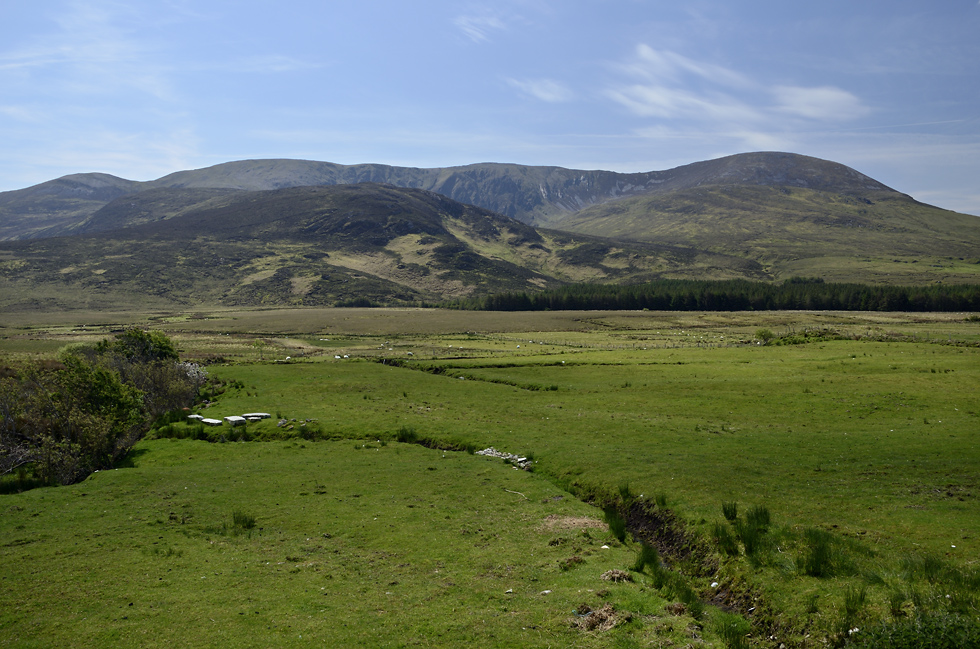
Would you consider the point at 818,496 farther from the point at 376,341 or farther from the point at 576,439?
the point at 376,341

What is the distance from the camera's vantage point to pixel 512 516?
2289 centimetres

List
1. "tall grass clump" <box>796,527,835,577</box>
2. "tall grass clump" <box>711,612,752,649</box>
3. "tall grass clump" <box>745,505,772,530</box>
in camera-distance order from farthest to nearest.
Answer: "tall grass clump" <box>745,505,772,530</box>
"tall grass clump" <box>796,527,835,577</box>
"tall grass clump" <box>711,612,752,649</box>

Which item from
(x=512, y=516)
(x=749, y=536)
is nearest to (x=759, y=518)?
(x=749, y=536)

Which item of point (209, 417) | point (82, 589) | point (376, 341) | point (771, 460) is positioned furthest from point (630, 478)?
point (376, 341)

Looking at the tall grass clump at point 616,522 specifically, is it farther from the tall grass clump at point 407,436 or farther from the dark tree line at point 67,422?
the dark tree line at point 67,422

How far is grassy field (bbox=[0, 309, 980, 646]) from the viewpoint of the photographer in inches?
574

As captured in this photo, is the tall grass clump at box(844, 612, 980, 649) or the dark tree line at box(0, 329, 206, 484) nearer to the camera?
the tall grass clump at box(844, 612, 980, 649)

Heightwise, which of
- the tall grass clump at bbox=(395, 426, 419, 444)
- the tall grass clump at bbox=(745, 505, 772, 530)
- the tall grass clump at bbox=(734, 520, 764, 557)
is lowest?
the tall grass clump at bbox=(395, 426, 419, 444)

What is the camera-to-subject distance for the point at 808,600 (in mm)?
14648

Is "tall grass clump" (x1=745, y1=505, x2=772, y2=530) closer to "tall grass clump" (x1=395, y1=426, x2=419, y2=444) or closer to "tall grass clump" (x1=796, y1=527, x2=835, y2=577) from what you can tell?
"tall grass clump" (x1=796, y1=527, x2=835, y2=577)

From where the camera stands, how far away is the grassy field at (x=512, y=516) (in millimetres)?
14570

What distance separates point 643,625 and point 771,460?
16.6 m

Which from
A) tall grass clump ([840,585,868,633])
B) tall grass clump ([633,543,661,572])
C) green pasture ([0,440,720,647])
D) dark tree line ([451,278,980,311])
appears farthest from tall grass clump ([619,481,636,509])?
dark tree line ([451,278,980,311])

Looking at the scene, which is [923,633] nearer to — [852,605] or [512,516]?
[852,605]
